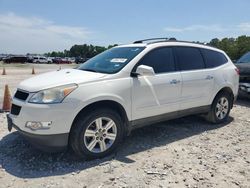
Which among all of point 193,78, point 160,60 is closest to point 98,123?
point 160,60

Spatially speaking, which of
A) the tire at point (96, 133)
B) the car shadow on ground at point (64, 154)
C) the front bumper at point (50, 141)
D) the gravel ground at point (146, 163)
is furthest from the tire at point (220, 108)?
the front bumper at point (50, 141)

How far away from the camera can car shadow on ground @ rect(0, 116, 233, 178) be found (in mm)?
4012

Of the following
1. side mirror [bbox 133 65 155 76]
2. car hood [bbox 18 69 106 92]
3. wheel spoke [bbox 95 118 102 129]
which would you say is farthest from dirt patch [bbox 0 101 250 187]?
side mirror [bbox 133 65 155 76]

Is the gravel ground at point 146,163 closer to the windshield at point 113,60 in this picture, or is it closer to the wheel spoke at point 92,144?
the wheel spoke at point 92,144

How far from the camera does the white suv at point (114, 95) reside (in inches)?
155

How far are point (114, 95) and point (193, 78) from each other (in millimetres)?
1881

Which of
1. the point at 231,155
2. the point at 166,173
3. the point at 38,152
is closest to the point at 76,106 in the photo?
the point at 38,152

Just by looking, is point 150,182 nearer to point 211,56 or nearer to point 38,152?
point 38,152

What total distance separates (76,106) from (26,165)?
1.14 metres

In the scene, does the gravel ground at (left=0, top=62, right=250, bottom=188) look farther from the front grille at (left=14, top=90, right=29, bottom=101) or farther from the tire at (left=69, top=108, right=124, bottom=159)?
the front grille at (left=14, top=90, right=29, bottom=101)

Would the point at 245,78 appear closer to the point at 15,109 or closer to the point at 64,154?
the point at 64,154

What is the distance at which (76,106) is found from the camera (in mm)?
3969

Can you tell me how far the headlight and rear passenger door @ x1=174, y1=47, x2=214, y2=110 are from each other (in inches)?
91.4

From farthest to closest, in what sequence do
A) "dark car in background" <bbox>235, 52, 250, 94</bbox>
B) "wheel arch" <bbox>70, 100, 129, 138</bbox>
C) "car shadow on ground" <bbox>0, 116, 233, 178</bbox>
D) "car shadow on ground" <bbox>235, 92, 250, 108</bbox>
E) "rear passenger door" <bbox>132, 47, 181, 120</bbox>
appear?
1. "car shadow on ground" <bbox>235, 92, 250, 108</bbox>
2. "dark car in background" <bbox>235, 52, 250, 94</bbox>
3. "rear passenger door" <bbox>132, 47, 181, 120</bbox>
4. "wheel arch" <bbox>70, 100, 129, 138</bbox>
5. "car shadow on ground" <bbox>0, 116, 233, 178</bbox>
